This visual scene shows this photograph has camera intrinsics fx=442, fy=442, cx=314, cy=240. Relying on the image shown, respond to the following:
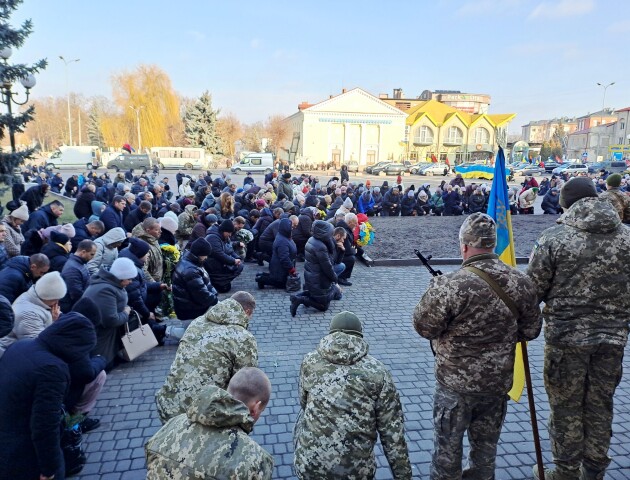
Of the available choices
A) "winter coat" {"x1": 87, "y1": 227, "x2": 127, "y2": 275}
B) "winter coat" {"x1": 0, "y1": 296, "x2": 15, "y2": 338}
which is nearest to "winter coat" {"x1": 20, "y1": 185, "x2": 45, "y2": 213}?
"winter coat" {"x1": 87, "y1": 227, "x2": 127, "y2": 275}

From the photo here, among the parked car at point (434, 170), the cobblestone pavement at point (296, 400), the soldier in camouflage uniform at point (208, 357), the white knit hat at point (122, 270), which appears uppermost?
the parked car at point (434, 170)

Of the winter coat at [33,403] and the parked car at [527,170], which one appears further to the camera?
the parked car at [527,170]

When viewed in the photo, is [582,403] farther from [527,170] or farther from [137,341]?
[527,170]

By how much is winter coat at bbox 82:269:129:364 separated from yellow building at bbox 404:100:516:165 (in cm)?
6534

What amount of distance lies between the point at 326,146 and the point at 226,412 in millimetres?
63899

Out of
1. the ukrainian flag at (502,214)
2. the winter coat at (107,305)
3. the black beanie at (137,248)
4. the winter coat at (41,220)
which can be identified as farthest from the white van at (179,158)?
the ukrainian flag at (502,214)

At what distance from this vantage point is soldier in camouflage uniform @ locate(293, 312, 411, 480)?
2.73 meters

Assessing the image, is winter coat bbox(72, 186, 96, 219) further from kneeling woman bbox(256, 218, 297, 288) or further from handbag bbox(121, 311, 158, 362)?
handbag bbox(121, 311, 158, 362)

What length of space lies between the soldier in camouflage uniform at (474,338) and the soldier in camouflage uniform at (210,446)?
148cm

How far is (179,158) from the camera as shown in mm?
51156

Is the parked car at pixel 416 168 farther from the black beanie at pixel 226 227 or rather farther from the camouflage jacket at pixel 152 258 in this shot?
the camouflage jacket at pixel 152 258

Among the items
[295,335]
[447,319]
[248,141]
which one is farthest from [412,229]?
[248,141]

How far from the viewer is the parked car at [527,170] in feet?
166

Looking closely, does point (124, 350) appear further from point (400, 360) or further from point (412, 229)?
point (412, 229)
